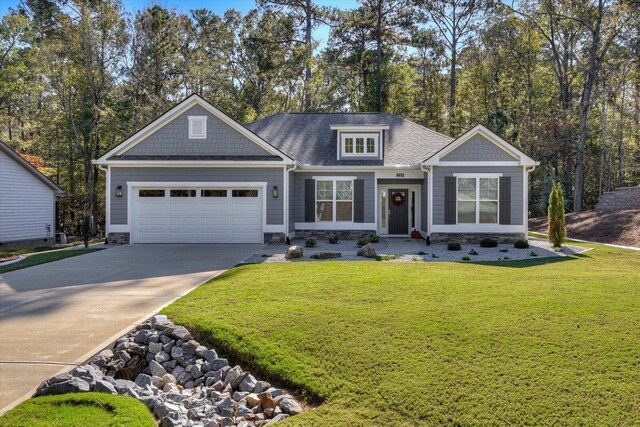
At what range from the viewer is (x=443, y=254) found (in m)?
12.4

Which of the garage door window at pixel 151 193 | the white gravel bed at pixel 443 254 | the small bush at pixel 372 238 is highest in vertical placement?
the garage door window at pixel 151 193

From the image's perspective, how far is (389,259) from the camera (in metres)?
11.3

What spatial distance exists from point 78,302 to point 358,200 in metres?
11.2

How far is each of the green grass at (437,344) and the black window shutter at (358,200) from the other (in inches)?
330

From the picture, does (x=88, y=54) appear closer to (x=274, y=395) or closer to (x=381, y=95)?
(x=381, y=95)

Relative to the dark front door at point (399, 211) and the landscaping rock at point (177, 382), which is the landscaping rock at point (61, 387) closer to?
the landscaping rock at point (177, 382)

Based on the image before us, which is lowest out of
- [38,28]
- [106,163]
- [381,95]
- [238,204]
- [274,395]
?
[274,395]

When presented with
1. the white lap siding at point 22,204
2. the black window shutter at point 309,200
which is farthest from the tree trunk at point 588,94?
the white lap siding at point 22,204

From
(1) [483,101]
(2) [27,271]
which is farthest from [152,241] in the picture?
(1) [483,101]

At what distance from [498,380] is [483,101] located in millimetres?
30922

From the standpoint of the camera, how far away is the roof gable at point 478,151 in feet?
48.6

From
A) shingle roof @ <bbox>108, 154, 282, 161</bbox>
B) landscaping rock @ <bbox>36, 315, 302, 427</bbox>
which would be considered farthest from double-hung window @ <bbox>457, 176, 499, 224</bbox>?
landscaping rock @ <bbox>36, 315, 302, 427</bbox>

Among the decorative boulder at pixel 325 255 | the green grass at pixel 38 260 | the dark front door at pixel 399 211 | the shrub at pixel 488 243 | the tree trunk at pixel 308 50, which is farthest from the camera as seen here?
the tree trunk at pixel 308 50

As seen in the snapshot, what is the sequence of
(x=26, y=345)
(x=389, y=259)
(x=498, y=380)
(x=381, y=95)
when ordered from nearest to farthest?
(x=498, y=380) < (x=26, y=345) < (x=389, y=259) < (x=381, y=95)
